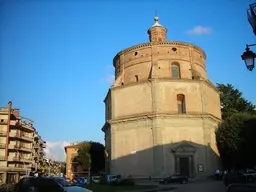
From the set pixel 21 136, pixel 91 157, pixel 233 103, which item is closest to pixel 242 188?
pixel 233 103

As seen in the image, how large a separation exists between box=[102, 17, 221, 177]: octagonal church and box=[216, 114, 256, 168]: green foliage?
3.73 feet

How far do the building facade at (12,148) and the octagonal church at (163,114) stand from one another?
70.3ft

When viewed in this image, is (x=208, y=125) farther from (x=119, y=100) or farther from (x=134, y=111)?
(x=119, y=100)

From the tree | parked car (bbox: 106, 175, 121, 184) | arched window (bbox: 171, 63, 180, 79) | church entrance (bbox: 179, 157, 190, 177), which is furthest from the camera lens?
the tree

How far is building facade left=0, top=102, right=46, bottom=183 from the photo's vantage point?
4868 centimetres

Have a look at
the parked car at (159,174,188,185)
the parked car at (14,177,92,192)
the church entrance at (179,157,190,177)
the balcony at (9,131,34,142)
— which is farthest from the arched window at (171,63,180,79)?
the balcony at (9,131,34,142)

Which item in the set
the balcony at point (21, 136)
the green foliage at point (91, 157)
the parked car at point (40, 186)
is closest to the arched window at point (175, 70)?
the parked car at point (40, 186)

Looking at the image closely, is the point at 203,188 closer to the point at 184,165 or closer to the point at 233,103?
the point at 184,165

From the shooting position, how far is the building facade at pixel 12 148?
48.7m

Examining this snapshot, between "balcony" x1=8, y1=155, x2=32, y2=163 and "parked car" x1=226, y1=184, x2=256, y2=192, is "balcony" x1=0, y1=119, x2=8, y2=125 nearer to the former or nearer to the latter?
"balcony" x1=8, y1=155, x2=32, y2=163

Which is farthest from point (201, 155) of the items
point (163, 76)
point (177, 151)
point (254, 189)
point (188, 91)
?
point (254, 189)

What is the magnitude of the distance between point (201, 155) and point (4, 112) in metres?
34.3

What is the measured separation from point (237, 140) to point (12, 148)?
36.7 metres

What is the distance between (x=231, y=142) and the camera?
3362cm
